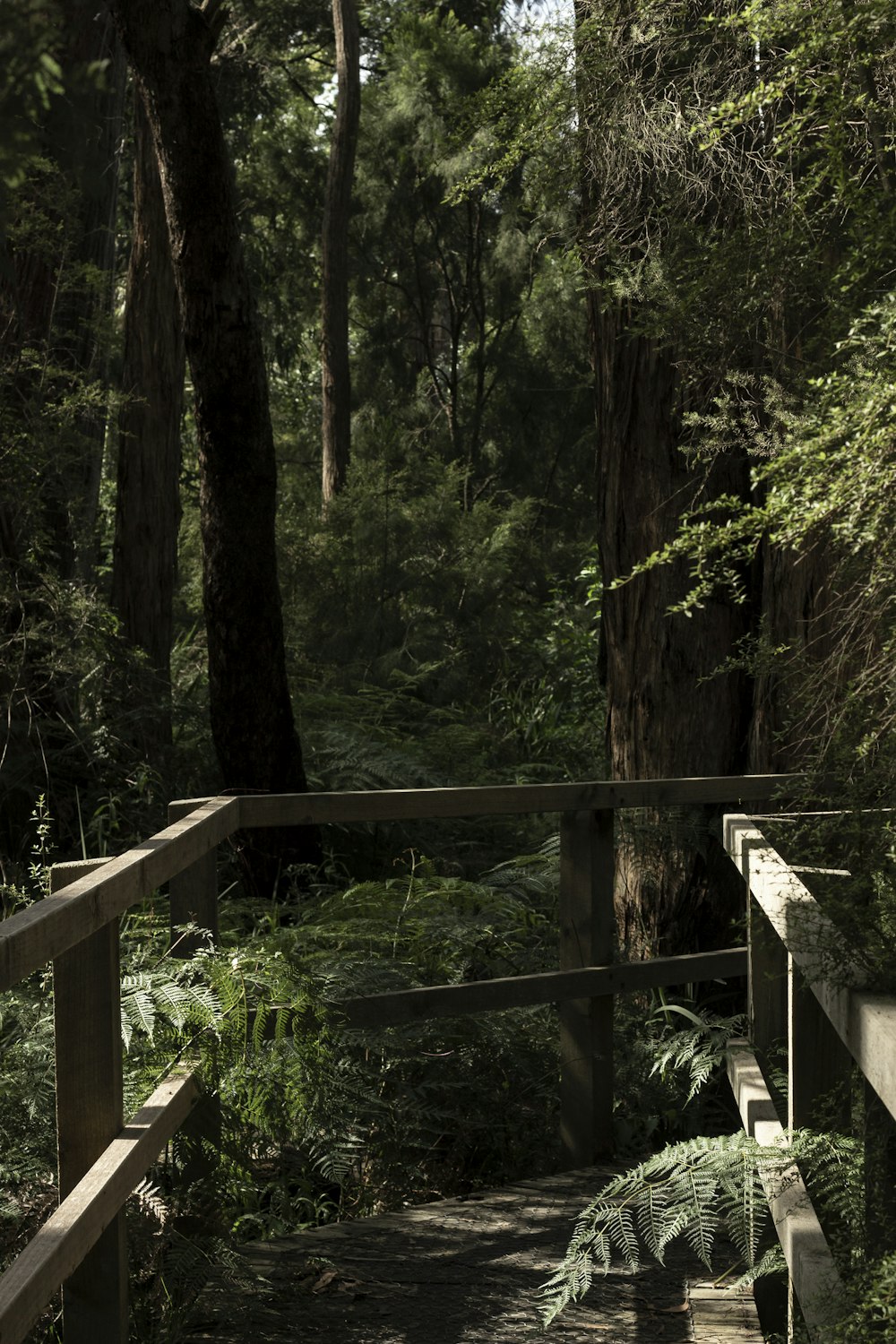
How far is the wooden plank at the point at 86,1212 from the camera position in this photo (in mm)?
2340

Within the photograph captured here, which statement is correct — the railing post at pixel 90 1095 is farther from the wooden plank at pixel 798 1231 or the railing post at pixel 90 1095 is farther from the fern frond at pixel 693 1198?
the wooden plank at pixel 798 1231

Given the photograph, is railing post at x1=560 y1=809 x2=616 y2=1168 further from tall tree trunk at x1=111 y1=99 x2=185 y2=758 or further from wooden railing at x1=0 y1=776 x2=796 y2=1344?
tall tree trunk at x1=111 y1=99 x2=185 y2=758

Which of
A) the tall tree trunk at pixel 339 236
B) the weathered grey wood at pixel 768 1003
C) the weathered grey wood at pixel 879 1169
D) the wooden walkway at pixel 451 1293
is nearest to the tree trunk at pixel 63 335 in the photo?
the wooden walkway at pixel 451 1293

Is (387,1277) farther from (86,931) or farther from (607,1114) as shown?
(86,931)

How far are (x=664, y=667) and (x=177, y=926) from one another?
3442 mm

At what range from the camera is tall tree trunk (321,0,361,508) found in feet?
66.4

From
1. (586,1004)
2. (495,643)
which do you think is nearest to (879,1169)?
(586,1004)

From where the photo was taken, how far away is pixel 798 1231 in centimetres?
269

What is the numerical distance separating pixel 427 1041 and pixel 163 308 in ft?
30.4

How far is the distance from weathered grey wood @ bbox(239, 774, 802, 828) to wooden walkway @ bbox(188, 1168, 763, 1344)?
1253 mm

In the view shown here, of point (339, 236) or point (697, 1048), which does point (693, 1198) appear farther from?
point (339, 236)

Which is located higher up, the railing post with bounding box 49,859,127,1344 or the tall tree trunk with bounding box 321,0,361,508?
the tall tree trunk with bounding box 321,0,361,508

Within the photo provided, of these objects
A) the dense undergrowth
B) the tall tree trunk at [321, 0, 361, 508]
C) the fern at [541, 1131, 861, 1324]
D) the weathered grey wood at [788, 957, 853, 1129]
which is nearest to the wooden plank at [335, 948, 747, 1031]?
the dense undergrowth

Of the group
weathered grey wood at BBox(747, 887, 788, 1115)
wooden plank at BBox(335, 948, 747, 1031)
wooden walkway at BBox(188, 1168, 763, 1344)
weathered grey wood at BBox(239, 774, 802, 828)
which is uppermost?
weathered grey wood at BBox(239, 774, 802, 828)
